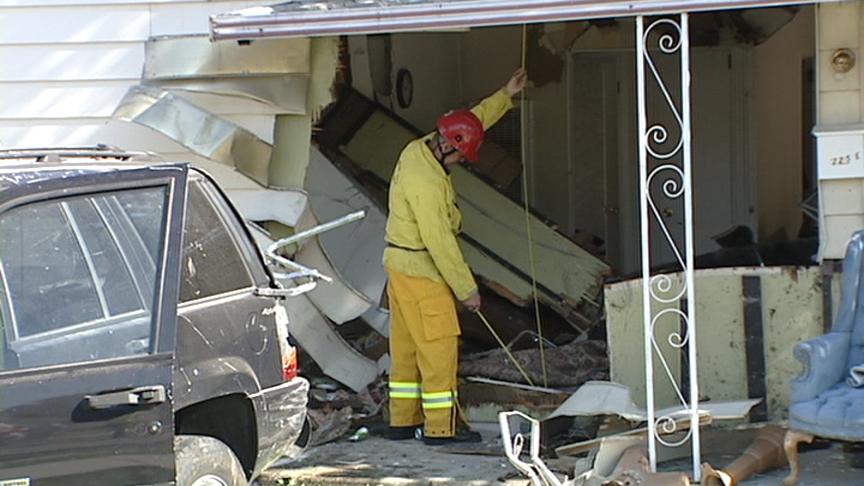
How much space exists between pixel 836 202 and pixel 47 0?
4.71 metres

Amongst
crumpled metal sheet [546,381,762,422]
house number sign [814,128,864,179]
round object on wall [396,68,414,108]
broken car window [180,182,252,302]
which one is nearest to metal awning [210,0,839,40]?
house number sign [814,128,864,179]

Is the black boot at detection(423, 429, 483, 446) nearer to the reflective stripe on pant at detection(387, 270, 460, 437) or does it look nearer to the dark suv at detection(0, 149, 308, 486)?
the reflective stripe on pant at detection(387, 270, 460, 437)

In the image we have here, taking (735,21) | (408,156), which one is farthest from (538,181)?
(408,156)

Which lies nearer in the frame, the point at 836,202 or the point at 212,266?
the point at 212,266

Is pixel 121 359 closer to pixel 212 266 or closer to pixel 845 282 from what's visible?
pixel 212 266

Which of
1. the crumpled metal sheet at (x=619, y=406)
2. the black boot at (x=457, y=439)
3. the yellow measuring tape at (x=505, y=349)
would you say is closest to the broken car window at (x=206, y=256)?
the crumpled metal sheet at (x=619, y=406)

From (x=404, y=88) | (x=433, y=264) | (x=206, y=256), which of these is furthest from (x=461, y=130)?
(x=404, y=88)

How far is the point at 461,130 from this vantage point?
24.6ft

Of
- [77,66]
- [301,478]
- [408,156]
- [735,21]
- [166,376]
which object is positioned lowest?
[301,478]

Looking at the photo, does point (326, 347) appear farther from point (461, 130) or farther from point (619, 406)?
point (619, 406)

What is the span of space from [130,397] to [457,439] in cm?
333

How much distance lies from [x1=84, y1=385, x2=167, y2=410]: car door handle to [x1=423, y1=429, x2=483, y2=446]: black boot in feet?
10.3

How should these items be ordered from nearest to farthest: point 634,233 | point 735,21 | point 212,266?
point 212,266
point 735,21
point 634,233

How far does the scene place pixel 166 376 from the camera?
4.64m
